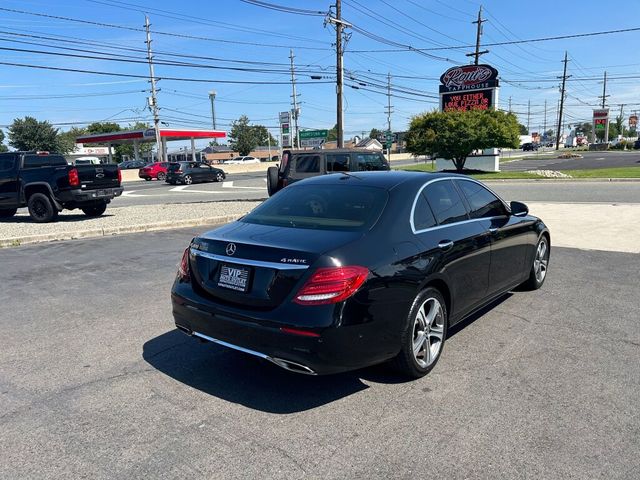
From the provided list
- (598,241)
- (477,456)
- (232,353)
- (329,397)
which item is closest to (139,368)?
(232,353)

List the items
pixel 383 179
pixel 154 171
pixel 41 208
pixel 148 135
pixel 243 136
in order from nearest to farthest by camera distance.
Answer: pixel 383 179 → pixel 41 208 → pixel 154 171 → pixel 148 135 → pixel 243 136

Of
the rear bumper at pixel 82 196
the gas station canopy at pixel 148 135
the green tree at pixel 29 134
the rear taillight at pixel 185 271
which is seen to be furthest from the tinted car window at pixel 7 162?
the green tree at pixel 29 134

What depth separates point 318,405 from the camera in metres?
3.60

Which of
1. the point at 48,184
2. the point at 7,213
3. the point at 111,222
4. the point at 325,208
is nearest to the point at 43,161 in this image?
the point at 48,184

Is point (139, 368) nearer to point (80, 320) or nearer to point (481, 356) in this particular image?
point (80, 320)

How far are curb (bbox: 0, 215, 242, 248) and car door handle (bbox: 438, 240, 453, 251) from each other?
935 cm

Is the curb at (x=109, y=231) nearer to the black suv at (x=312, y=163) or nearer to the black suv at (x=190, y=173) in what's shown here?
the black suv at (x=312, y=163)

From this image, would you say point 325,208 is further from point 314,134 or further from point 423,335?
point 314,134

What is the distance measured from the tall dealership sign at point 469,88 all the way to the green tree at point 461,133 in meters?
2.73

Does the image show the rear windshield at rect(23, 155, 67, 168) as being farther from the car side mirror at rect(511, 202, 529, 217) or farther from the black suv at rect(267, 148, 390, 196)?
the car side mirror at rect(511, 202, 529, 217)

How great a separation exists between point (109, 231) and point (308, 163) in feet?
16.8

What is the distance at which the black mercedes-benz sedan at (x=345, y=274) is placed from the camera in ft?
11.1

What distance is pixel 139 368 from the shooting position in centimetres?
426

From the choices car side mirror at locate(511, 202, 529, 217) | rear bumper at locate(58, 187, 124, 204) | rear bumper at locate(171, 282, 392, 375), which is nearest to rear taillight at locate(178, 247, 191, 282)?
rear bumper at locate(171, 282, 392, 375)
